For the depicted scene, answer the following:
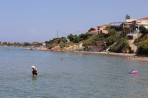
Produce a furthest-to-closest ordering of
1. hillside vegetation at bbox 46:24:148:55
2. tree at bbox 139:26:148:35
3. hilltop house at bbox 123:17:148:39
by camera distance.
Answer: hilltop house at bbox 123:17:148:39 → tree at bbox 139:26:148:35 → hillside vegetation at bbox 46:24:148:55

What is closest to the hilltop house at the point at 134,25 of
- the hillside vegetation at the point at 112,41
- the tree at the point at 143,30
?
the hillside vegetation at the point at 112,41

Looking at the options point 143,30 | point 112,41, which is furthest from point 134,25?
point 143,30

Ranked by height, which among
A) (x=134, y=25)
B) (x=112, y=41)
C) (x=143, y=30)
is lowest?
(x=112, y=41)

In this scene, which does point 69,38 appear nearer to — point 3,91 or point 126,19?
point 126,19

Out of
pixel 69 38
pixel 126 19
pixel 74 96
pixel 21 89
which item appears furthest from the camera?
pixel 69 38

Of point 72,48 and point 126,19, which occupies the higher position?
point 126,19

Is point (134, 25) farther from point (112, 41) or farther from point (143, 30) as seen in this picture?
point (143, 30)

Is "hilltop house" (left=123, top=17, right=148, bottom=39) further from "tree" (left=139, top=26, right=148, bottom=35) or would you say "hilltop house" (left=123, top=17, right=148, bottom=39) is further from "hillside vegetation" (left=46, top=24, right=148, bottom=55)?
"tree" (left=139, top=26, right=148, bottom=35)

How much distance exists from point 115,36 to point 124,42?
49.4ft

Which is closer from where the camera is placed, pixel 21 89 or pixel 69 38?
pixel 21 89

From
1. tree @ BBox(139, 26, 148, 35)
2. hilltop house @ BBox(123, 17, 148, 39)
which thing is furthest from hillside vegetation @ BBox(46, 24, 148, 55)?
hilltop house @ BBox(123, 17, 148, 39)

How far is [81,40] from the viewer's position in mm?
176375

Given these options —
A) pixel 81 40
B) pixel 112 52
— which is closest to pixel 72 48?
pixel 81 40

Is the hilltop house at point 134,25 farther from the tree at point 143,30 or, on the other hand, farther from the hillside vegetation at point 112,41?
the tree at point 143,30
